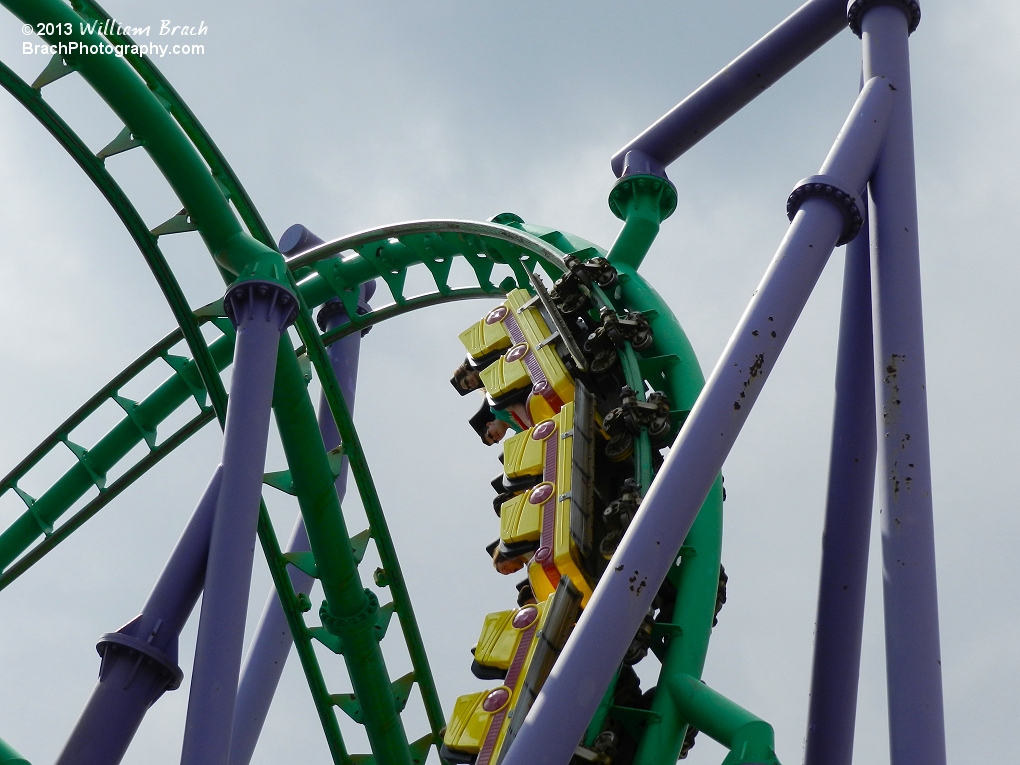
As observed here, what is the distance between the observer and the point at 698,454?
→ 458cm

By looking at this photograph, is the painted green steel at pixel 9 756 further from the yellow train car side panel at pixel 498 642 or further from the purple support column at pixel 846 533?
the purple support column at pixel 846 533

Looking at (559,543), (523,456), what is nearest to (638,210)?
(523,456)

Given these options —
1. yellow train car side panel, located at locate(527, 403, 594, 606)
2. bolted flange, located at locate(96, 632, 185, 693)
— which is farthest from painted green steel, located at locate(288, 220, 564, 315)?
bolted flange, located at locate(96, 632, 185, 693)

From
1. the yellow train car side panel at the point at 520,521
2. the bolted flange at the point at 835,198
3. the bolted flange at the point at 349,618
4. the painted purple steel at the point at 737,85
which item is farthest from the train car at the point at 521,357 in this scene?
the bolted flange at the point at 835,198

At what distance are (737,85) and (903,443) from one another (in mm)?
3225

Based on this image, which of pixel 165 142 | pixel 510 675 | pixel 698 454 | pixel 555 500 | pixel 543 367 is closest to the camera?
pixel 698 454

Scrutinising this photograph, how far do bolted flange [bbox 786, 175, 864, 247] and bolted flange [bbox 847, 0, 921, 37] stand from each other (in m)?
1.24

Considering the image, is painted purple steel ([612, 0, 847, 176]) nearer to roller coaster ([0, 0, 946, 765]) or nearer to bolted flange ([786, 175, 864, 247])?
roller coaster ([0, 0, 946, 765])

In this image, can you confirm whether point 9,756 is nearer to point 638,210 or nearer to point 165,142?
point 165,142

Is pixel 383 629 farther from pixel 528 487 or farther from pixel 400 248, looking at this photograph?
pixel 400 248

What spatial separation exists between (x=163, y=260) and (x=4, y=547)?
2773mm

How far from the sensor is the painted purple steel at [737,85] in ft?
24.1

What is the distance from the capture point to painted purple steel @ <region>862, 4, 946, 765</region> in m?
4.49

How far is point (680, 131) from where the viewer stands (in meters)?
8.08
